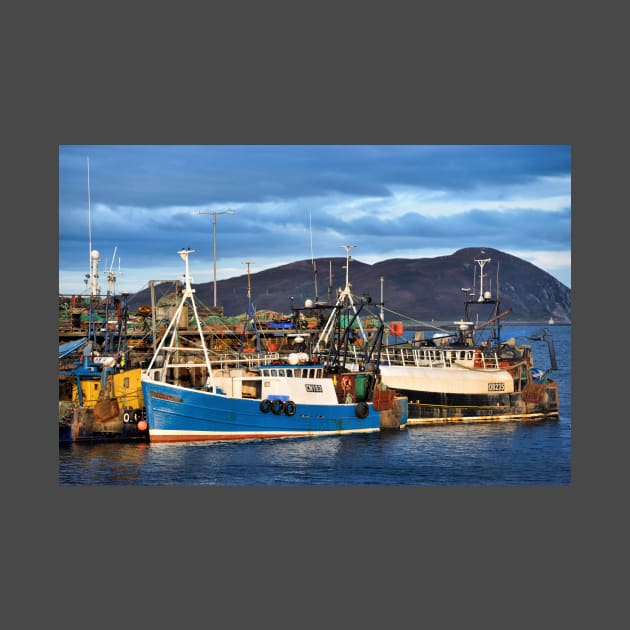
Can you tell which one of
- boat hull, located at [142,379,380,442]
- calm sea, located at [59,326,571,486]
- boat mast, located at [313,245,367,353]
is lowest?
calm sea, located at [59,326,571,486]

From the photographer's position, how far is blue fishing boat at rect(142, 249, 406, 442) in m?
30.7

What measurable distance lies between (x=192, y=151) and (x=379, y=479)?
8.74 meters

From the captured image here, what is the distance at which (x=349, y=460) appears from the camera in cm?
2872

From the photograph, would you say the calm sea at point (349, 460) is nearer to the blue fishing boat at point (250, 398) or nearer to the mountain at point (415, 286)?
the blue fishing boat at point (250, 398)

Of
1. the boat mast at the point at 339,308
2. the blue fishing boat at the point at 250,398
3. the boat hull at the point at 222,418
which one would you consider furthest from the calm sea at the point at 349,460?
the boat mast at the point at 339,308

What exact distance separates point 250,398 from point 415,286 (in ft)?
19.2

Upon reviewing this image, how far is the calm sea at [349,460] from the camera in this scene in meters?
25.9

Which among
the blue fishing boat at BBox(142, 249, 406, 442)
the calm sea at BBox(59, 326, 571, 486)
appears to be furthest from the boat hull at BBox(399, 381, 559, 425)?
the calm sea at BBox(59, 326, 571, 486)

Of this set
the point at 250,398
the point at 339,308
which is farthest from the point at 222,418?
the point at 339,308

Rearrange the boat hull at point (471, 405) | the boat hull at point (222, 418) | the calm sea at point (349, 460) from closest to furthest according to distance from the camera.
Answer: the calm sea at point (349, 460) → the boat hull at point (222, 418) → the boat hull at point (471, 405)

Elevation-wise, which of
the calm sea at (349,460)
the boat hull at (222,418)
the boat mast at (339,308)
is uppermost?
the boat mast at (339,308)

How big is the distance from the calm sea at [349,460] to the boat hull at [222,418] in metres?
0.57

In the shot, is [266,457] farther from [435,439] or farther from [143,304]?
[143,304]

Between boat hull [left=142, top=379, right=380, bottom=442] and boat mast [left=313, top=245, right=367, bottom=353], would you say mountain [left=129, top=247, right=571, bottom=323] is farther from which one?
boat hull [left=142, top=379, right=380, bottom=442]
